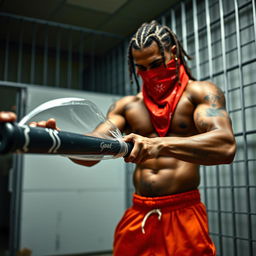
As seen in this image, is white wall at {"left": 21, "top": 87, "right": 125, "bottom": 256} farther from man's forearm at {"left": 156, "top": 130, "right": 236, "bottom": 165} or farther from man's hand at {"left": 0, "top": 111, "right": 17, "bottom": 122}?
man's hand at {"left": 0, "top": 111, "right": 17, "bottom": 122}

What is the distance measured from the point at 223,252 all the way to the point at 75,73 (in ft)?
10.5

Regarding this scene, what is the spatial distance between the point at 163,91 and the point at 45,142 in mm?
919

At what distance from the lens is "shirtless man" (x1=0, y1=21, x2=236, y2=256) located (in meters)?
1.38

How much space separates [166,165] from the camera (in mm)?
1479

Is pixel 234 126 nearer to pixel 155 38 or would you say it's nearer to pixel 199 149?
pixel 155 38

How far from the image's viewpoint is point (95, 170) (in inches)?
136

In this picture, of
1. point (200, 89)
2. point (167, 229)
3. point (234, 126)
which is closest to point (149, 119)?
point (200, 89)

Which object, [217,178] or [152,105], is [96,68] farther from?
[152,105]

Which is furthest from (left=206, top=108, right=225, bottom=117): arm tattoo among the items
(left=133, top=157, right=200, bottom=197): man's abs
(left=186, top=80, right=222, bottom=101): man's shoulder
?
(left=133, top=157, right=200, bottom=197): man's abs

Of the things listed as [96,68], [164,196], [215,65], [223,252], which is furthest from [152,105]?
[96,68]

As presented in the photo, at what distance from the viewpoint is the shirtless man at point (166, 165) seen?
138cm

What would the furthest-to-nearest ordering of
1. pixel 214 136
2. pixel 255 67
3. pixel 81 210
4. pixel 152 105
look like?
pixel 81 210, pixel 255 67, pixel 152 105, pixel 214 136

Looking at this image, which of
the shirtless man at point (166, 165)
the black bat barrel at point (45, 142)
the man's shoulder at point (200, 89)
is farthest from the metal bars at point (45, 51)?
the black bat barrel at point (45, 142)

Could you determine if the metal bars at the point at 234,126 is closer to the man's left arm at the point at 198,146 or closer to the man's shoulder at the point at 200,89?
the man's shoulder at the point at 200,89
